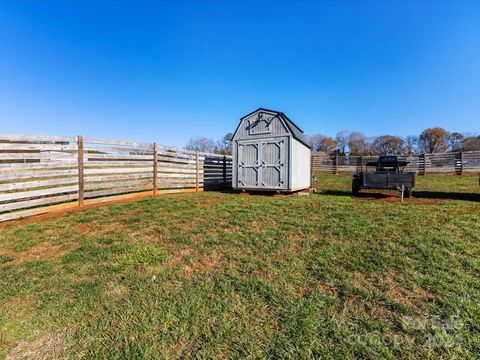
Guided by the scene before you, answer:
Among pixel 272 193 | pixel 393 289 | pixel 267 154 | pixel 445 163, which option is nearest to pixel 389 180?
pixel 272 193

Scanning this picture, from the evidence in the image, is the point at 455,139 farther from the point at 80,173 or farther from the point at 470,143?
the point at 80,173

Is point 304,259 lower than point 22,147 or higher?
lower

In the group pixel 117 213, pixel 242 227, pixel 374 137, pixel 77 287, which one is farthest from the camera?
pixel 374 137

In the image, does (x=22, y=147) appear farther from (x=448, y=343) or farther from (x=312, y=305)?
(x=448, y=343)

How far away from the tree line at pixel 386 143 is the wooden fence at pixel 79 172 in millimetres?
24521

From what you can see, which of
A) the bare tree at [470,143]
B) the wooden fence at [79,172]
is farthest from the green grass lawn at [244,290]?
the bare tree at [470,143]

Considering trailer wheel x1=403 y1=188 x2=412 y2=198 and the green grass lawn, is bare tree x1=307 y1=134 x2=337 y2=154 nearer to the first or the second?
trailer wheel x1=403 y1=188 x2=412 y2=198

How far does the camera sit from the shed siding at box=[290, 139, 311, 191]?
875 cm

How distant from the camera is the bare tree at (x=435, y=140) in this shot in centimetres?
4084

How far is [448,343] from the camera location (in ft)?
5.63

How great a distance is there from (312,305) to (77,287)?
2.56m

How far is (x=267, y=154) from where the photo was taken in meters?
8.98

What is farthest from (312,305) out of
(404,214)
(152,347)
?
(404,214)

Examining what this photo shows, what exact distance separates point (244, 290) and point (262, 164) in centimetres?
689
